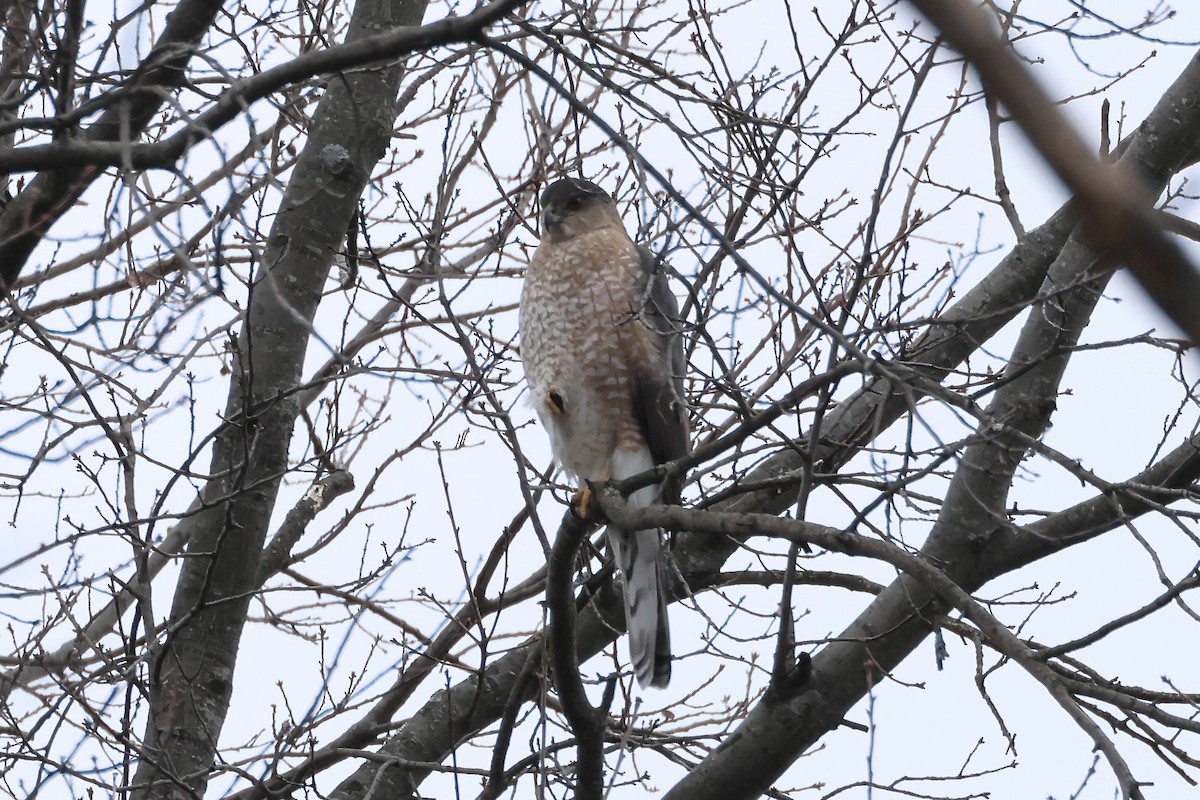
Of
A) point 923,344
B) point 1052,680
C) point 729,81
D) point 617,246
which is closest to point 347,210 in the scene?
point 617,246

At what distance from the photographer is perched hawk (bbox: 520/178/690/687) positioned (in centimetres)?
528

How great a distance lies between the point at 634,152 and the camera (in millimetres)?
2881

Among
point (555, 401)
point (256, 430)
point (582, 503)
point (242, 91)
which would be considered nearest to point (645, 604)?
point (555, 401)

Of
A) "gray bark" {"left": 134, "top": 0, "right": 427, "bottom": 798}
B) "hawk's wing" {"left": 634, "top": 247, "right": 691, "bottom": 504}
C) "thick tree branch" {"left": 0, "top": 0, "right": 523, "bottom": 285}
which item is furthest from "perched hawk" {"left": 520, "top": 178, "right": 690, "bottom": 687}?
"thick tree branch" {"left": 0, "top": 0, "right": 523, "bottom": 285}

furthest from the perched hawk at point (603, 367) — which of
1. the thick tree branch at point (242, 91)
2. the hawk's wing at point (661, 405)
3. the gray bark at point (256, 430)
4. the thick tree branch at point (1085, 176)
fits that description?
the thick tree branch at point (1085, 176)

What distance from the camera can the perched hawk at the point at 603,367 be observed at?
5.28 m

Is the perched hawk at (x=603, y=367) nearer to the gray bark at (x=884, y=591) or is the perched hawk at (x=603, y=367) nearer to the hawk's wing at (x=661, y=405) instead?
the hawk's wing at (x=661, y=405)

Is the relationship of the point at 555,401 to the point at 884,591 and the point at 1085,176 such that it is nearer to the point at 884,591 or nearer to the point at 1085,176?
the point at 884,591

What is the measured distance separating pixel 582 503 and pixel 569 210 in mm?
2027

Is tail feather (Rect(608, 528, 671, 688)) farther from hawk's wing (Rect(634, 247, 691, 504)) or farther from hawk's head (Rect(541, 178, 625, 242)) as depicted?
hawk's head (Rect(541, 178, 625, 242))

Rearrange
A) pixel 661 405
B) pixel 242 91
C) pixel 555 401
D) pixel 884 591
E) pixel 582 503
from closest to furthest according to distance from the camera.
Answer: pixel 242 91 → pixel 582 503 → pixel 884 591 → pixel 661 405 → pixel 555 401

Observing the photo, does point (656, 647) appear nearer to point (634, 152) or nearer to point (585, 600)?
point (585, 600)

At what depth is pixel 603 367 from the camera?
17.4ft

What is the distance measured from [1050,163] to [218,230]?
2889mm
